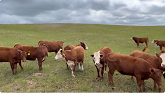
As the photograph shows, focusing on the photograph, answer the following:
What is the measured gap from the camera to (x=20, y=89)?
7473 millimetres

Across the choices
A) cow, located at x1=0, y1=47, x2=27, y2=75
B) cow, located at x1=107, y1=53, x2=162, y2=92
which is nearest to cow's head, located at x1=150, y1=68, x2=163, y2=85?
cow, located at x1=107, y1=53, x2=162, y2=92

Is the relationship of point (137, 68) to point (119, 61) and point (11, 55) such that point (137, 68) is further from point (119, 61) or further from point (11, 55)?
point (11, 55)

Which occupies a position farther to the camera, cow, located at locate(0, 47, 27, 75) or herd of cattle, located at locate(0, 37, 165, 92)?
cow, located at locate(0, 47, 27, 75)

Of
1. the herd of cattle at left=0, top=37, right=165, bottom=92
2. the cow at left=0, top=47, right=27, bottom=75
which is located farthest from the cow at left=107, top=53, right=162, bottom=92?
the cow at left=0, top=47, right=27, bottom=75

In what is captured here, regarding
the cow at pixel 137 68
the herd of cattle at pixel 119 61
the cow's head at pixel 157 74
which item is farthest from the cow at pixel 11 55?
the cow's head at pixel 157 74

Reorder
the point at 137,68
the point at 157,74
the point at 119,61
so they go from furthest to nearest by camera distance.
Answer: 1. the point at 119,61
2. the point at 137,68
3. the point at 157,74

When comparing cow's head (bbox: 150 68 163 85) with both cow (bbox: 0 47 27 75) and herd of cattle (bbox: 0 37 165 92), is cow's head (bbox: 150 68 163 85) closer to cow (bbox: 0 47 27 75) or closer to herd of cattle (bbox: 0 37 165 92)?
herd of cattle (bbox: 0 37 165 92)

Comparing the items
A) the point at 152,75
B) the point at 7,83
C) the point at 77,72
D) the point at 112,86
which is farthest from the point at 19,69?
the point at 152,75

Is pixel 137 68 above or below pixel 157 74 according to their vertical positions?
above

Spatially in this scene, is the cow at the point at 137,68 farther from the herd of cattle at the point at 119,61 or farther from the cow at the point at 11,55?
the cow at the point at 11,55

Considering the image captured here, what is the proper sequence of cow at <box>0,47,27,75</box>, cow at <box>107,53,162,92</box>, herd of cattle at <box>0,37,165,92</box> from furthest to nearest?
1. cow at <box>0,47,27,75</box>
2. herd of cattle at <box>0,37,165,92</box>
3. cow at <box>107,53,162,92</box>

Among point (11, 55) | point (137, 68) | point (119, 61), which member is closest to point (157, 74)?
point (137, 68)

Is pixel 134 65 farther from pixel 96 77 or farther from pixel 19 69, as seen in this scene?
pixel 19 69

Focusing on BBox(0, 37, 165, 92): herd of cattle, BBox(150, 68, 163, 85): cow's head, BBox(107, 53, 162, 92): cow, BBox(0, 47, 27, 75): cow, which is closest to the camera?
BBox(150, 68, 163, 85): cow's head
